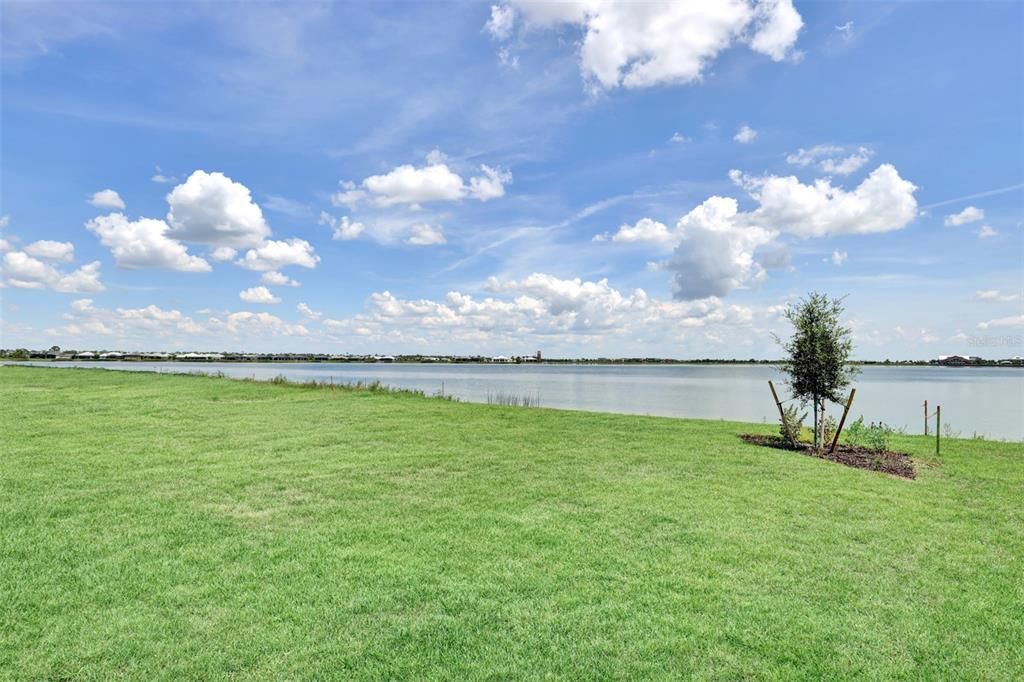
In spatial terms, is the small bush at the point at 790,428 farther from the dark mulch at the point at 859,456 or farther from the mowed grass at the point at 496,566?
the mowed grass at the point at 496,566

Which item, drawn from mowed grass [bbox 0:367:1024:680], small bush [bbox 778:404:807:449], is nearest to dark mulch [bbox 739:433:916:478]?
small bush [bbox 778:404:807:449]

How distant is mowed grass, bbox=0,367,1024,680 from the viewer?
393 centimetres

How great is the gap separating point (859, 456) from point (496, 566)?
33.9 ft

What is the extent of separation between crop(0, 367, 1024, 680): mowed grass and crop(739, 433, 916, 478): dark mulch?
0.74 meters

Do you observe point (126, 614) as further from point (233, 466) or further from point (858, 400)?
point (858, 400)

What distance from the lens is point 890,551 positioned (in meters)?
6.06

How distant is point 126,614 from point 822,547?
6.63m

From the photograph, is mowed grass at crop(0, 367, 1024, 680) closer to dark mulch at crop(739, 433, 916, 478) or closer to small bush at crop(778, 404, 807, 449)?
dark mulch at crop(739, 433, 916, 478)

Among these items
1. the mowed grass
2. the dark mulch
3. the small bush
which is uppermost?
the small bush

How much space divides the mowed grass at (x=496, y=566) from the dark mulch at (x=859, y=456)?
2.43ft

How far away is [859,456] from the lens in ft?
40.2

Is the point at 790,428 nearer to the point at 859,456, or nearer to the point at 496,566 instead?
the point at 859,456

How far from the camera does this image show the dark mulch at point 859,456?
35.7ft

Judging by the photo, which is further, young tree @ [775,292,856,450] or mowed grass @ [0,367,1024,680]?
young tree @ [775,292,856,450]
